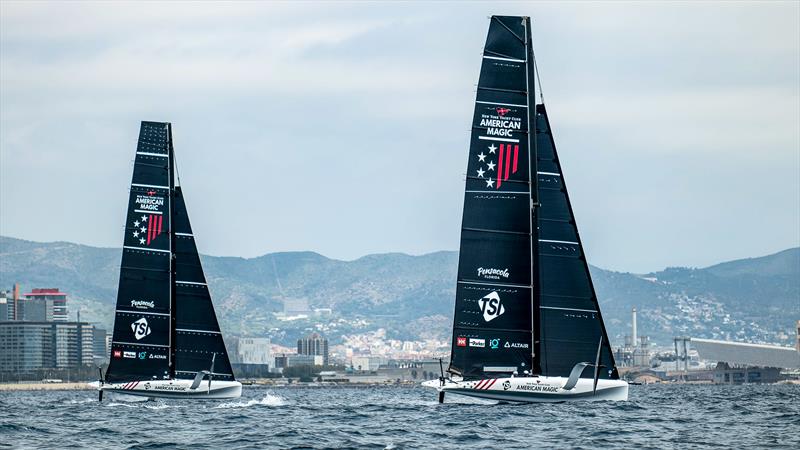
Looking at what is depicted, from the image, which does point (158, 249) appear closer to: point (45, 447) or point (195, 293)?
point (195, 293)

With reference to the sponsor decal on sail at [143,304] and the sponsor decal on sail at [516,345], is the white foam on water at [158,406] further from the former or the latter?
the sponsor decal on sail at [516,345]

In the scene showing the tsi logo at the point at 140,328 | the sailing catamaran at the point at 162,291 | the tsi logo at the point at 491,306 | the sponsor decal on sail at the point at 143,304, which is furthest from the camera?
the tsi logo at the point at 140,328

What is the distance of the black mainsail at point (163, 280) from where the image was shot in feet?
273

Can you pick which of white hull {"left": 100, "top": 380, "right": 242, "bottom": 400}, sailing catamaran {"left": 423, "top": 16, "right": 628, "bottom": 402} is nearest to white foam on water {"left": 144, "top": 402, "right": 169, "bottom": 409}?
white hull {"left": 100, "top": 380, "right": 242, "bottom": 400}

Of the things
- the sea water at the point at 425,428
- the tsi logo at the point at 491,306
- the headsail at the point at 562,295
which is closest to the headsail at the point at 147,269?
the sea water at the point at 425,428

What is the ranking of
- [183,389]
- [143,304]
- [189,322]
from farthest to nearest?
1. [143,304]
2. [189,322]
3. [183,389]

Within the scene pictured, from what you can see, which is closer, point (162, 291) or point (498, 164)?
point (498, 164)

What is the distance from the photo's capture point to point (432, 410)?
68312 mm

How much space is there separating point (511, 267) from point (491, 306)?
181 centimetres

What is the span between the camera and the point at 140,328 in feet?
277

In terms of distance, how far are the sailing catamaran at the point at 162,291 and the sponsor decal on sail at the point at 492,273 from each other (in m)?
24.2

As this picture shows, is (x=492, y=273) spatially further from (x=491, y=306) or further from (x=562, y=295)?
(x=562, y=295)

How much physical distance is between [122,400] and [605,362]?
121 ft

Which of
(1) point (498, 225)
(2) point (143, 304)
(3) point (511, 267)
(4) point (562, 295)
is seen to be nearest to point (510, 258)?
(3) point (511, 267)
